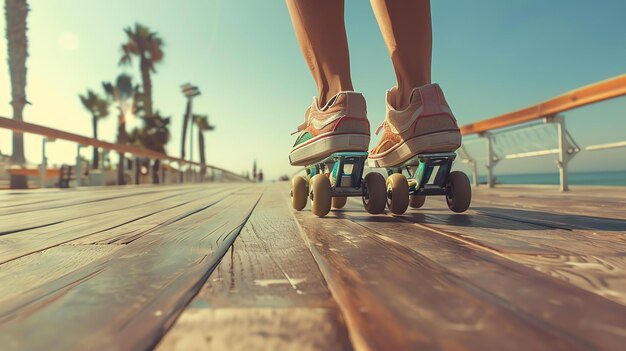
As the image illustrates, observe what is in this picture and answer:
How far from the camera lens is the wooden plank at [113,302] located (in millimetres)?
322

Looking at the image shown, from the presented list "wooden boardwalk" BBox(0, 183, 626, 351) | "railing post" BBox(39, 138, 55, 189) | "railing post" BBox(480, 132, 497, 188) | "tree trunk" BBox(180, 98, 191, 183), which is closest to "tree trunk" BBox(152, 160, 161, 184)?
"railing post" BBox(39, 138, 55, 189)

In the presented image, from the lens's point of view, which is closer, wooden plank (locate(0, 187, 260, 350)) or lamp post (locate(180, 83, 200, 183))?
wooden plank (locate(0, 187, 260, 350))

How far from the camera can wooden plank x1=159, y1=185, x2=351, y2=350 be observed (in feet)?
1.00

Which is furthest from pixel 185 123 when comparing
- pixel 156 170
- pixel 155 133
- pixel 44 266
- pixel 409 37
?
pixel 44 266

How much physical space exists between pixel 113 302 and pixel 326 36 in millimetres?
1380

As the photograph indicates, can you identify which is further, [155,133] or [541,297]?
[155,133]

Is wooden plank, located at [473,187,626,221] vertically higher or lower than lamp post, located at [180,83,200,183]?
lower

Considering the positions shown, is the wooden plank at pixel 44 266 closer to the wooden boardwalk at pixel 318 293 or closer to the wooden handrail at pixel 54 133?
the wooden boardwalk at pixel 318 293

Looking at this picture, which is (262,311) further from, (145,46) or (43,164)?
(145,46)

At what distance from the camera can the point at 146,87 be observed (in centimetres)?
1941

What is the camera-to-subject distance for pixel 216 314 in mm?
368

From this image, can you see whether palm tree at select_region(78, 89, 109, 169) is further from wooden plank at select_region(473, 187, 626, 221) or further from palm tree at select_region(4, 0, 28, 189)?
wooden plank at select_region(473, 187, 626, 221)

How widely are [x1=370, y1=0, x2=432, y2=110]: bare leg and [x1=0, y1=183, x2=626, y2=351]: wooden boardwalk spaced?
881 mm

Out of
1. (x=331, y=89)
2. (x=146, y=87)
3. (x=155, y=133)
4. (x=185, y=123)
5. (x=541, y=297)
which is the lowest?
(x=541, y=297)
